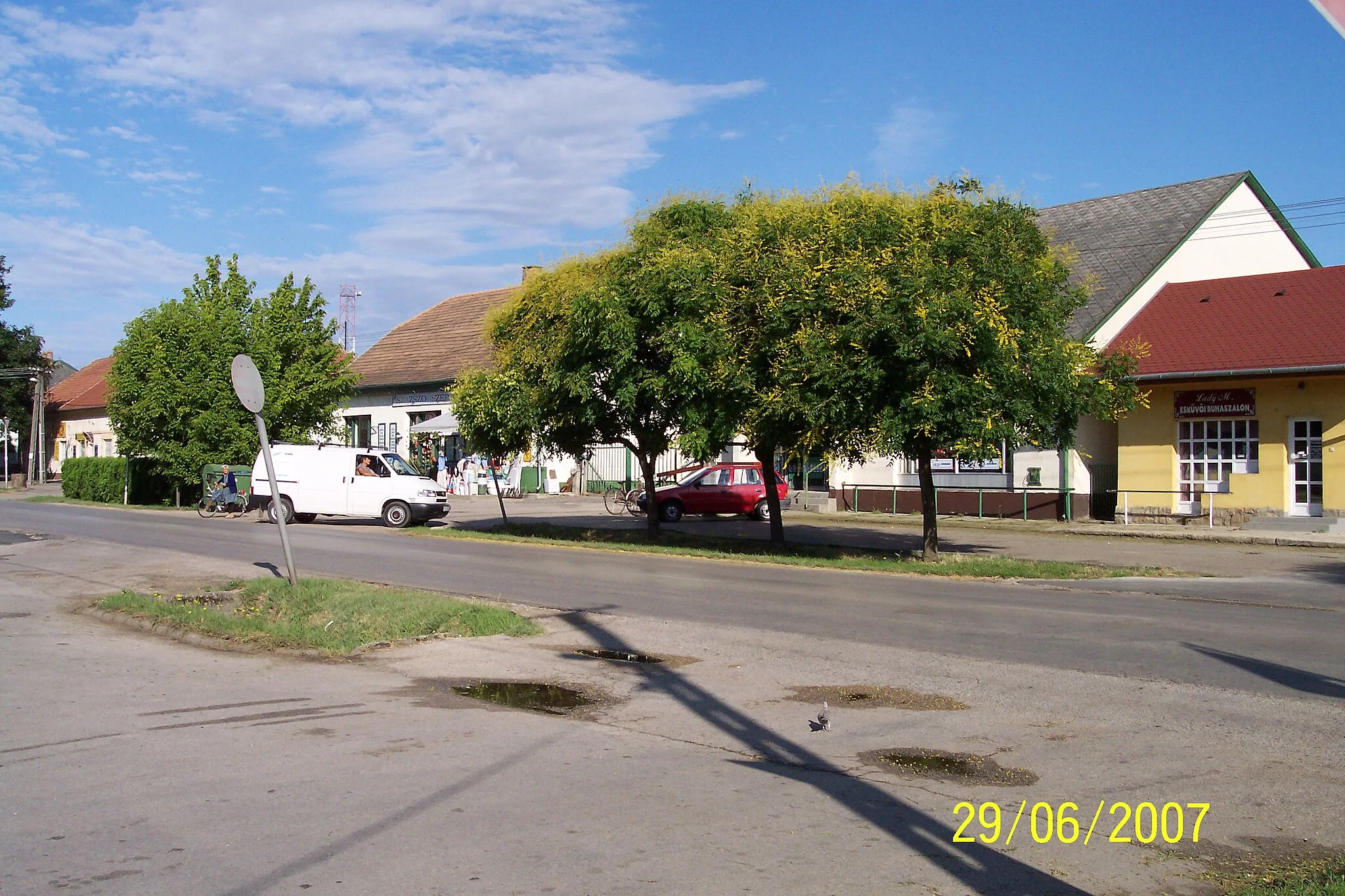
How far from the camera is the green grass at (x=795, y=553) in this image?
17.8 metres

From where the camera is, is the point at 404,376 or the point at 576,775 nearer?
the point at 576,775

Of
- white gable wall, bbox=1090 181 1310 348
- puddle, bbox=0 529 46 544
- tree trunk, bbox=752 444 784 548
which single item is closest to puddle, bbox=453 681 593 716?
tree trunk, bbox=752 444 784 548

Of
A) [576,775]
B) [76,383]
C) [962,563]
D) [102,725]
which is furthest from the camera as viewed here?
[76,383]

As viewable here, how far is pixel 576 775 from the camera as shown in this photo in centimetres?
641

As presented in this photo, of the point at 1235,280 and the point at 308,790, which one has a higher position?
the point at 1235,280

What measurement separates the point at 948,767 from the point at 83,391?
75.0 meters

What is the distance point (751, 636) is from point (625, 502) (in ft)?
72.9

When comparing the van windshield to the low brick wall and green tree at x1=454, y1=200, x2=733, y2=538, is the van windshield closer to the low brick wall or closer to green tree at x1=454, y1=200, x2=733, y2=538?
green tree at x1=454, y1=200, x2=733, y2=538

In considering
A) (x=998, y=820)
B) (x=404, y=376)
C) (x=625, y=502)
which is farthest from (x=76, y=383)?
(x=998, y=820)

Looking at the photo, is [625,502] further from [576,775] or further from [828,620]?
[576,775]

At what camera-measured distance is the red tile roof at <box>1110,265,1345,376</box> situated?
27.3 metres

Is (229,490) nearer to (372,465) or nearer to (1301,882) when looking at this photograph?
(372,465)

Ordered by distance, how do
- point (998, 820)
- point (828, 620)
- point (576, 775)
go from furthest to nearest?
point (828, 620) < point (576, 775) < point (998, 820)

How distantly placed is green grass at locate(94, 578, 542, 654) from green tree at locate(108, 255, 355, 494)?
23.7 meters
